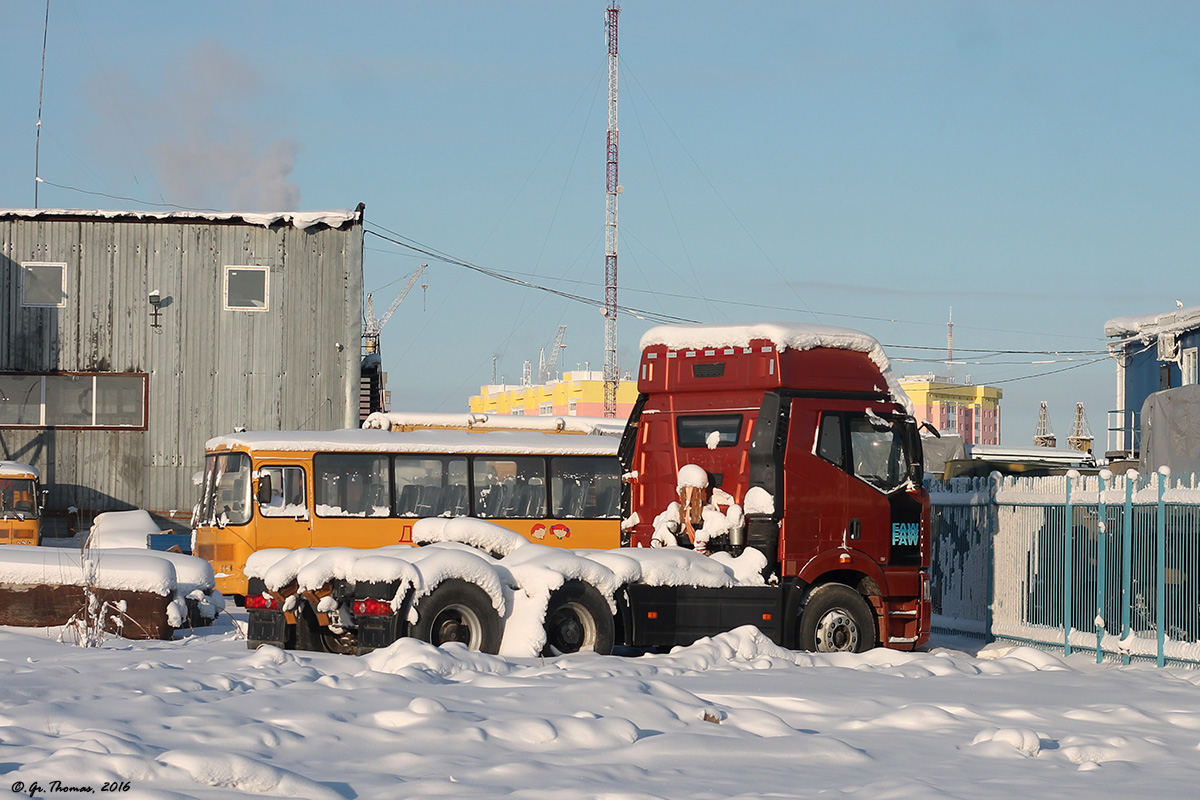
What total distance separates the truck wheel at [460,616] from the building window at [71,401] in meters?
22.3

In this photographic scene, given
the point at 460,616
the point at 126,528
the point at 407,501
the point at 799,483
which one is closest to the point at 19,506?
the point at 126,528

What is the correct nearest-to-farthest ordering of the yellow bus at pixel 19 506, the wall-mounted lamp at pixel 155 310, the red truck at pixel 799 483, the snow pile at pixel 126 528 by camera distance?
the red truck at pixel 799 483
the yellow bus at pixel 19 506
the snow pile at pixel 126 528
the wall-mounted lamp at pixel 155 310

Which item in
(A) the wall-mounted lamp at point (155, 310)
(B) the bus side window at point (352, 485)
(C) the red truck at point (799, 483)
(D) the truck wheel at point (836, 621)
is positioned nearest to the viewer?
(C) the red truck at point (799, 483)

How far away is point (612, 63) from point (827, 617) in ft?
206

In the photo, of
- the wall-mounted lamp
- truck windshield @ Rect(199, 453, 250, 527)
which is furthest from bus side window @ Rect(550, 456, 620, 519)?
the wall-mounted lamp

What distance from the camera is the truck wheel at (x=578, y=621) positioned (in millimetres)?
13234

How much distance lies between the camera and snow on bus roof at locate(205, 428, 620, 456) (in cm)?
2367

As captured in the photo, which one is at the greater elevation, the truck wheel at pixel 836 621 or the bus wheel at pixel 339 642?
the truck wheel at pixel 836 621

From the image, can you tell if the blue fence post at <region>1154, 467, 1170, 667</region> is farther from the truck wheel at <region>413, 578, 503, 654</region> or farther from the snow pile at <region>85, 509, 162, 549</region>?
the snow pile at <region>85, 509, 162, 549</region>

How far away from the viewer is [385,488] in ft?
78.7

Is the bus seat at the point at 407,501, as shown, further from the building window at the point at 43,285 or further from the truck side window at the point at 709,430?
the building window at the point at 43,285

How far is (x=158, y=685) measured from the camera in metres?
9.63

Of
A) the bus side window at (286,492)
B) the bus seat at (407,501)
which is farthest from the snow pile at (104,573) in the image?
the bus seat at (407,501)

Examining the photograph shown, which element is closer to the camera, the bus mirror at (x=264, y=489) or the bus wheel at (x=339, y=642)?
the bus wheel at (x=339, y=642)
